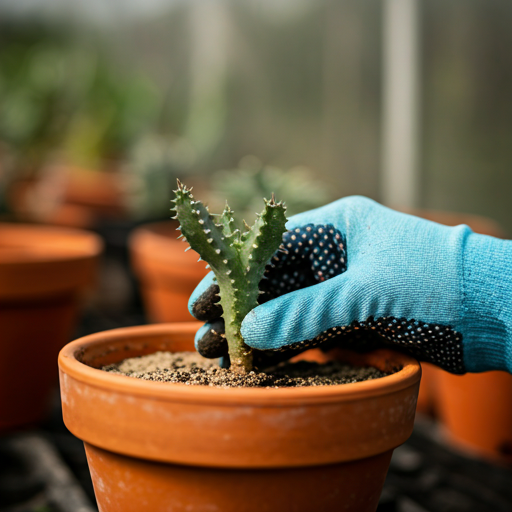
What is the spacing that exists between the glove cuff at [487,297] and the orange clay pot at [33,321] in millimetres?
956

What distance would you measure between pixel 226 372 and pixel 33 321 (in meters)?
0.78

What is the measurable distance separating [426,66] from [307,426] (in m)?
2.20

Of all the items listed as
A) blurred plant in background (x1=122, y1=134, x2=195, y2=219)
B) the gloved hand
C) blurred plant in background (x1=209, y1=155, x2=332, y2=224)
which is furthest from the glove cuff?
blurred plant in background (x1=122, y1=134, x2=195, y2=219)

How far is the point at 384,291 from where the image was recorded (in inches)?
28.6

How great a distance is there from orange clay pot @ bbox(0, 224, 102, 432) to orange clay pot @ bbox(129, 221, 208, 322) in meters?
0.19

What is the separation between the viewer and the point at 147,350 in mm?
890

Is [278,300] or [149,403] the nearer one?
[149,403]

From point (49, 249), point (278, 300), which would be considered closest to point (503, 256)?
point (278, 300)

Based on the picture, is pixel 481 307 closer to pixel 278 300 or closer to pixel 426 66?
pixel 278 300

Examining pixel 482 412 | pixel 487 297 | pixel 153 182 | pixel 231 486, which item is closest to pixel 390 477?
pixel 482 412

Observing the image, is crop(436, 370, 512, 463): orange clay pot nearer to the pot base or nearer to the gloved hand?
the gloved hand

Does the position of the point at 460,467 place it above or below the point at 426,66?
below

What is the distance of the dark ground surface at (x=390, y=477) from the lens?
1.09 metres

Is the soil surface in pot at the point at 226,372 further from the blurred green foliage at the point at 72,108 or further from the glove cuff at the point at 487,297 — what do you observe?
the blurred green foliage at the point at 72,108
